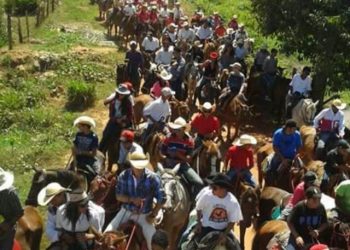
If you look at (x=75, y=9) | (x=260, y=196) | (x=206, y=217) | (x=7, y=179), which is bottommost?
(x=75, y=9)

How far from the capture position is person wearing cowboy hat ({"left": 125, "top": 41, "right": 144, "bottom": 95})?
18656 mm

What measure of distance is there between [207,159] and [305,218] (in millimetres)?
3278

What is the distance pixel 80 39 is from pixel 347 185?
18916 mm

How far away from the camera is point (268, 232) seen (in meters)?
9.86

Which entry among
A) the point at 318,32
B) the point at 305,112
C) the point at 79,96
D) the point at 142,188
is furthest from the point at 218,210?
the point at 79,96

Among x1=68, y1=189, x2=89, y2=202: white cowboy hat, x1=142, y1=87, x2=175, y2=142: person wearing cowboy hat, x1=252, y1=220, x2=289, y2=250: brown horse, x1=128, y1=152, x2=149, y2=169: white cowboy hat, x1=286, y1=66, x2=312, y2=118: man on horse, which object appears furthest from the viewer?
x1=286, y1=66, x2=312, y2=118: man on horse

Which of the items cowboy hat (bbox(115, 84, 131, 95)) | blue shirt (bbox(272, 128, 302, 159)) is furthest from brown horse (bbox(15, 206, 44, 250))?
blue shirt (bbox(272, 128, 302, 159))

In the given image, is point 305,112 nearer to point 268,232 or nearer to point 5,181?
point 268,232

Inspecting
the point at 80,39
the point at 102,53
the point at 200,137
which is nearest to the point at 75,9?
the point at 80,39

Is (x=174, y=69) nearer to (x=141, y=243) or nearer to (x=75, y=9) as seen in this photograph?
(x=141, y=243)

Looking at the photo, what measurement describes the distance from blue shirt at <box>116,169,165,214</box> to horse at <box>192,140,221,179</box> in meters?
2.45

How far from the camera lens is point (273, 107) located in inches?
773

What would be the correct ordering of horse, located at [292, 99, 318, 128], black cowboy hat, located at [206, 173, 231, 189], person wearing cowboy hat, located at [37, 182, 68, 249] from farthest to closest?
1. horse, located at [292, 99, 318, 128]
2. black cowboy hat, located at [206, 173, 231, 189]
3. person wearing cowboy hat, located at [37, 182, 68, 249]

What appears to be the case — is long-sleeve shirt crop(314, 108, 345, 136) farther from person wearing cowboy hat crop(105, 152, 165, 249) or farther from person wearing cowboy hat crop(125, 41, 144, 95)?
person wearing cowboy hat crop(125, 41, 144, 95)
